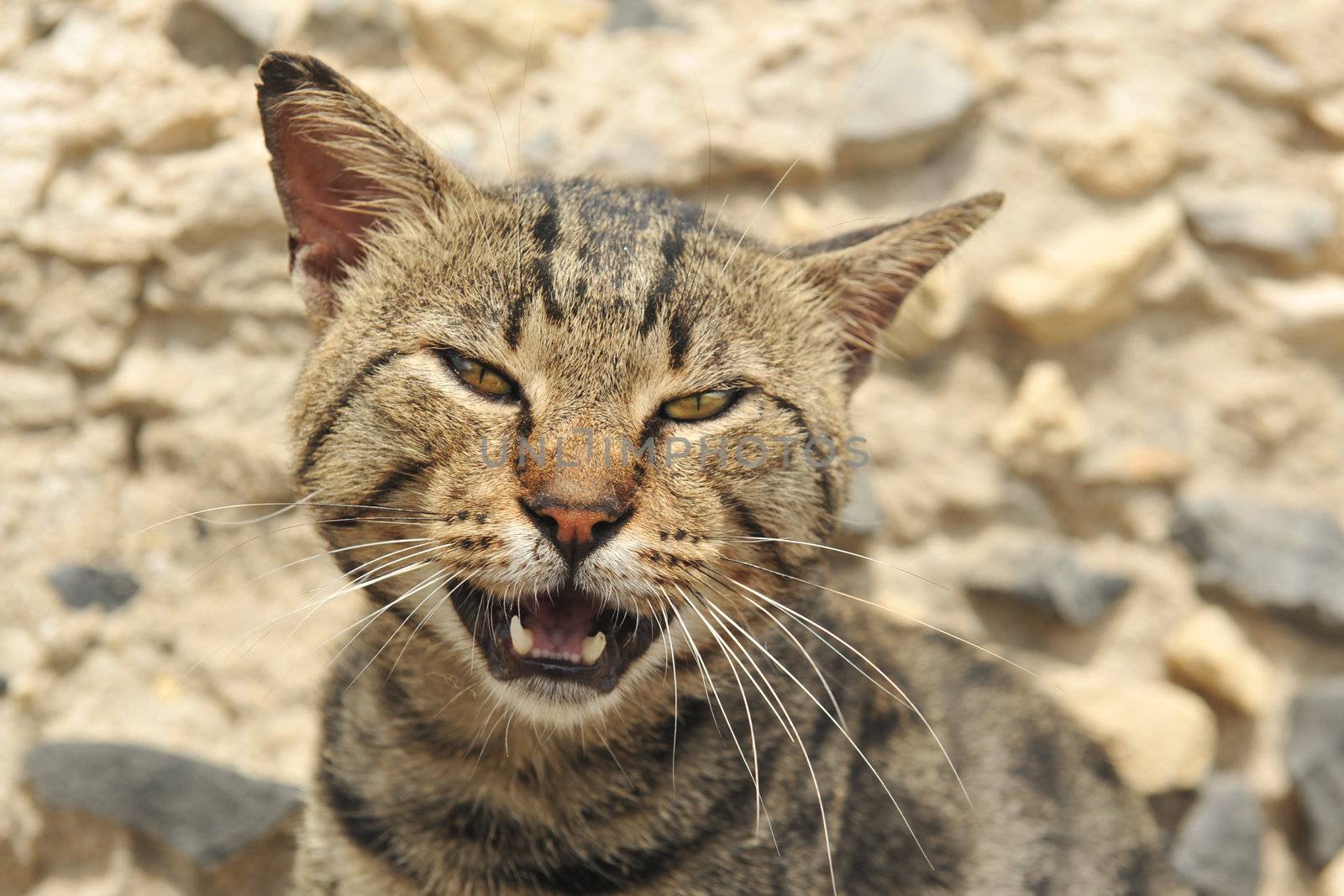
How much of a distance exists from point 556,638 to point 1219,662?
7.13ft

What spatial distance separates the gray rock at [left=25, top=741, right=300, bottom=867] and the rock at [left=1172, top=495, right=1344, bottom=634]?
2477mm

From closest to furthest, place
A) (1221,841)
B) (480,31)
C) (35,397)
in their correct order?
(35,397) < (480,31) < (1221,841)

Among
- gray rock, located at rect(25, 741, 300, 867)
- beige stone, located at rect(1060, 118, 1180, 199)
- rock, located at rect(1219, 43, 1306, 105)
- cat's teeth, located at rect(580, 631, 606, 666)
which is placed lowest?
gray rock, located at rect(25, 741, 300, 867)

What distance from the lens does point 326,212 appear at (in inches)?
83.5

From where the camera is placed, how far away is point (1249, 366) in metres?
3.35

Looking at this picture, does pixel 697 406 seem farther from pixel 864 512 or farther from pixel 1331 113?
pixel 1331 113

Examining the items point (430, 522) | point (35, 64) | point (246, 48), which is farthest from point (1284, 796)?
point (35, 64)

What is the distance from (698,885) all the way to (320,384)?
3.51 feet

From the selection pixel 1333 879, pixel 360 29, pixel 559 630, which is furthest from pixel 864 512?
pixel 360 29

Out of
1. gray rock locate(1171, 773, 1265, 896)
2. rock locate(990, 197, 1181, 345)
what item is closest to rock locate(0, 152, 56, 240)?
rock locate(990, 197, 1181, 345)

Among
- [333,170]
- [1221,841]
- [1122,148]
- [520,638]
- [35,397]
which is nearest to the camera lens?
[520,638]

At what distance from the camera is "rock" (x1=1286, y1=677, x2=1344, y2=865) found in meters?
3.16

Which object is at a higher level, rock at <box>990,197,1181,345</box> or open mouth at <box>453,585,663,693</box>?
rock at <box>990,197,1181,345</box>

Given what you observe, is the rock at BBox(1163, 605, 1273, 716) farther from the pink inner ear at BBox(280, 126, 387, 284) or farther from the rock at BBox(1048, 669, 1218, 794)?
Result: the pink inner ear at BBox(280, 126, 387, 284)
